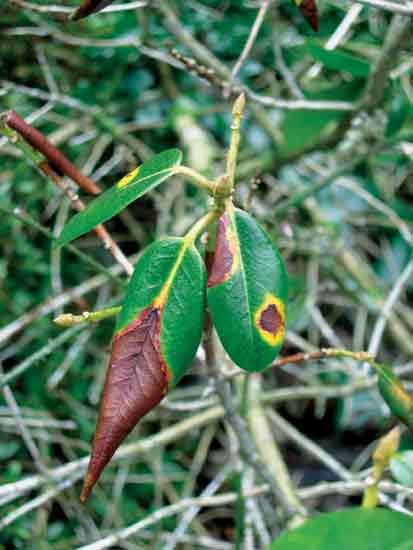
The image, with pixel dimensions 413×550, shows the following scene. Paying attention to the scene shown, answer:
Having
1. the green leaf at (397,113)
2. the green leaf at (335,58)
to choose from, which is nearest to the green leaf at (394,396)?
the green leaf at (335,58)

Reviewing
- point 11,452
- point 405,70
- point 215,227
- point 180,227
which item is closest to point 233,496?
point 11,452

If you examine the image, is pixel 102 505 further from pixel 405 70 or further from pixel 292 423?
pixel 405 70

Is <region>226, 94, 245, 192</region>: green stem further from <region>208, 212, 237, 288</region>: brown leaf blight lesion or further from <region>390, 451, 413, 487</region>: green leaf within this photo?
<region>390, 451, 413, 487</region>: green leaf

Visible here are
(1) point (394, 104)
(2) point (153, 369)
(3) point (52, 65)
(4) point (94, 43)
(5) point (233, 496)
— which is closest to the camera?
(2) point (153, 369)

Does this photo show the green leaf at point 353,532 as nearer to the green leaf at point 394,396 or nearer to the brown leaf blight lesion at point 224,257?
the green leaf at point 394,396

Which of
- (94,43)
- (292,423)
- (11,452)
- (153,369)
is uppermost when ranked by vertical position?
(94,43)

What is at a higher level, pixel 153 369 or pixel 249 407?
pixel 153 369
